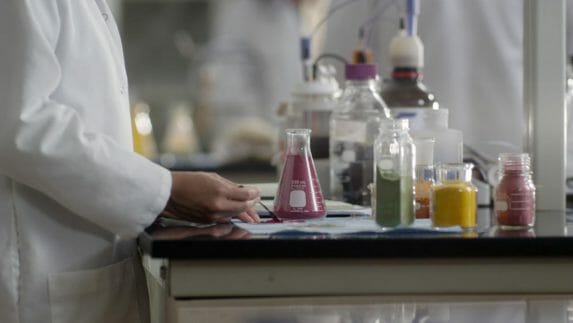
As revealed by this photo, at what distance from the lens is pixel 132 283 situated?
5.86ft

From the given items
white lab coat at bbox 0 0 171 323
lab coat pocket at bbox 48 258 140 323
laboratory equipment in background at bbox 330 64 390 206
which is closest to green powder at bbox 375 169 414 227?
white lab coat at bbox 0 0 171 323

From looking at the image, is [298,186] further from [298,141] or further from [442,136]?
[442,136]

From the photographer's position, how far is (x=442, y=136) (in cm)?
200

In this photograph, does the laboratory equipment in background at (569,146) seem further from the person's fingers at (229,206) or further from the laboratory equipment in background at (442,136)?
the person's fingers at (229,206)

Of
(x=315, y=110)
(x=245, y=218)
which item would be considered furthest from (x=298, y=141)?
(x=315, y=110)

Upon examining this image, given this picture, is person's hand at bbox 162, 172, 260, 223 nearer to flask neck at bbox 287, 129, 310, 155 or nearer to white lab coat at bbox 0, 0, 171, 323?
white lab coat at bbox 0, 0, 171, 323

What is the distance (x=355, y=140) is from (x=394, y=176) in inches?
29.0

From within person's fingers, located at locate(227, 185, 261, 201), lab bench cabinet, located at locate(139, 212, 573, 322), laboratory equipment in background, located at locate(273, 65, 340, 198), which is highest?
laboratory equipment in background, located at locate(273, 65, 340, 198)

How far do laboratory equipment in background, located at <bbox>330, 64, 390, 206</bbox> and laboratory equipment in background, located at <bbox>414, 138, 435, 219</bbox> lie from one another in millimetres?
471

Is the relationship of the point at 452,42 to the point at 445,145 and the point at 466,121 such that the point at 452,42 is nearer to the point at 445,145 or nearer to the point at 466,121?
the point at 466,121

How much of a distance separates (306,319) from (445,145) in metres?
0.68

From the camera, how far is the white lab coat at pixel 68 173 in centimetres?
154

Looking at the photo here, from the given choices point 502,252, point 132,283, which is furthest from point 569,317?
point 132,283

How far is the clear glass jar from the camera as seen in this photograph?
162 centimetres
